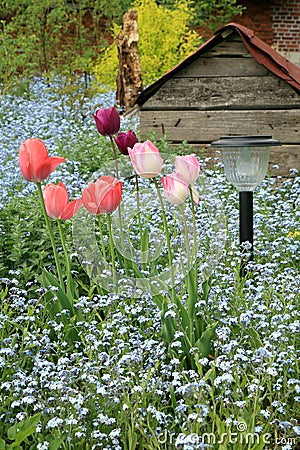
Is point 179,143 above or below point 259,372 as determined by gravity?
below

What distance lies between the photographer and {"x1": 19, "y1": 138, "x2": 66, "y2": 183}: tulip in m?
2.69

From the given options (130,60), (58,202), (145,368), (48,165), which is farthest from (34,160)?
(130,60)

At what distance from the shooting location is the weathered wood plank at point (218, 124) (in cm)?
611

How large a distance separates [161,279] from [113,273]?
21 centimetres

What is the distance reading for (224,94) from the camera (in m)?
6.28

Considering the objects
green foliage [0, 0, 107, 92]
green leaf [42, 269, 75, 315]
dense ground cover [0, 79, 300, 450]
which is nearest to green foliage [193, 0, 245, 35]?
green foliage [0, 0, 107, 92]

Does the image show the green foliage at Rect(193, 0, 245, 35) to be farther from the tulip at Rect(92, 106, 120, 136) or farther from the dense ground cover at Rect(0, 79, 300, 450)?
the tulip at Rect(92, 106, 120, 136)

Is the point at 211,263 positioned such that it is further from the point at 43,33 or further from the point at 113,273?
the point at 43,33

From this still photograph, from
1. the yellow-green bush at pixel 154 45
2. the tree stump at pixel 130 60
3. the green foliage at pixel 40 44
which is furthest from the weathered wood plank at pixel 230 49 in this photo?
the green foliage at pixel 40 44

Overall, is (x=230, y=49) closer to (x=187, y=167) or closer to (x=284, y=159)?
(x=284, y=159)

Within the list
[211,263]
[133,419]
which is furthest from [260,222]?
[133,419]

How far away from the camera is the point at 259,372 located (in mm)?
2426

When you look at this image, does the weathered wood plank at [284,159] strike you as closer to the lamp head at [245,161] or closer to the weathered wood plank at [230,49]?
the weathered wood plank at [230,49]

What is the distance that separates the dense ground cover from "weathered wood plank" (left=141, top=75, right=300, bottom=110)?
1954 mm
